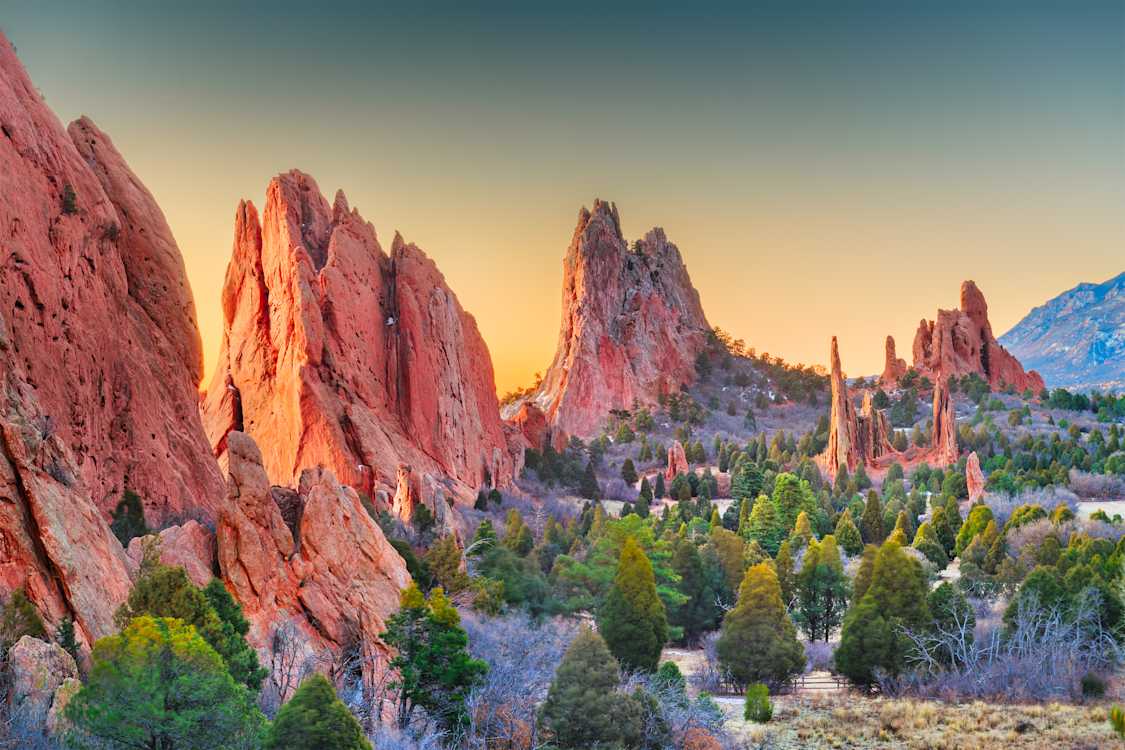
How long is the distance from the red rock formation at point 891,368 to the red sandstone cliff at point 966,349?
121mm

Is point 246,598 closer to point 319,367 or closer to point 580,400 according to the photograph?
point 319,367

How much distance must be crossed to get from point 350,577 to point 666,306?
133167mm

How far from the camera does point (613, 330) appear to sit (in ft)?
480

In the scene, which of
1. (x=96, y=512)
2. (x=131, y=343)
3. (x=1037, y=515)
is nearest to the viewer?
(x=96, y=512)

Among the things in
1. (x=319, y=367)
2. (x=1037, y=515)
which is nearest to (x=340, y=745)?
(x=319, y=367)

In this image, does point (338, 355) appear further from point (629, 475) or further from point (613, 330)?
point (613, 330)

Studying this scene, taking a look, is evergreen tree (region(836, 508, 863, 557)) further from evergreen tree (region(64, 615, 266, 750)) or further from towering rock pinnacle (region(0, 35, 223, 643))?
evergreen tree (region(64, 615, 266, 750))

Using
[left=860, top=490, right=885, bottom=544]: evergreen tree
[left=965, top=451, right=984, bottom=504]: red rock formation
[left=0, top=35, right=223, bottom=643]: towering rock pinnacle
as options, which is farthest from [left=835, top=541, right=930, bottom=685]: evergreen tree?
[left=965, top=451, right=984, bottom=504]: red rock formation

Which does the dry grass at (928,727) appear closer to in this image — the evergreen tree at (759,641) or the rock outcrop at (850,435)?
the evergreen tree at (759,641)

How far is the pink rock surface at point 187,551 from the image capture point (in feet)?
72.9

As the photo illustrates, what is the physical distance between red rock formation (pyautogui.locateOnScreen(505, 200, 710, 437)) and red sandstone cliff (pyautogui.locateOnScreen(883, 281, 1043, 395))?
1172 inches

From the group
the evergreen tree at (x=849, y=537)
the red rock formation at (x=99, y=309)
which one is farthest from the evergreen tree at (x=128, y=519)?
the evergreen tree at (x=849, y=537)

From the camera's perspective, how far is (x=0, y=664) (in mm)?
16234

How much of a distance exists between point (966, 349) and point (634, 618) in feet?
343
